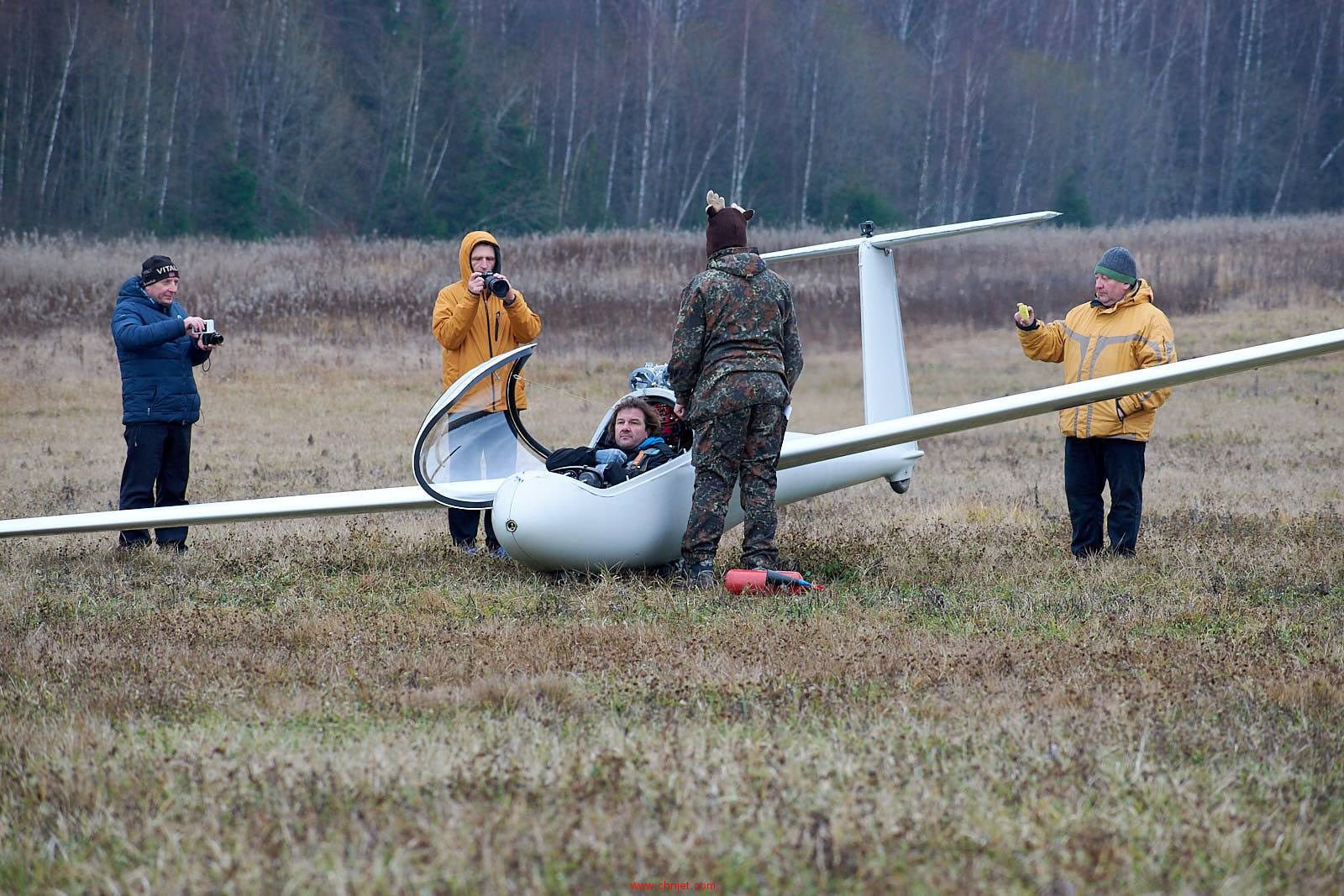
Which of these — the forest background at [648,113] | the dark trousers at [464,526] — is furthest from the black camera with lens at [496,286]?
the forest background at [648,113]

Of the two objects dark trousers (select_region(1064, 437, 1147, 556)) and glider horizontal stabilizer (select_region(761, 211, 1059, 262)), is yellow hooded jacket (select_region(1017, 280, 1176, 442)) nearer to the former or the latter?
dark trousers (select_region(1064, 437, 1147, 556))

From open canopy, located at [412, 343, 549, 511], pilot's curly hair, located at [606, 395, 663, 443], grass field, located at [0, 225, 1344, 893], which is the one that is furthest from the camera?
pilot's curly hair, located at [606, 395, 663, 443]

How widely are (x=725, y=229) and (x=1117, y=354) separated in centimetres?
239

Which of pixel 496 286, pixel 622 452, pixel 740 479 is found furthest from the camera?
pixel 496 286

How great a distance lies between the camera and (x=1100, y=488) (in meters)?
7.44

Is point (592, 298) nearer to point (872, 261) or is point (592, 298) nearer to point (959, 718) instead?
point (872, 261)

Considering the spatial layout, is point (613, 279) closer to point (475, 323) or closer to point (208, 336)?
point (475, 323)

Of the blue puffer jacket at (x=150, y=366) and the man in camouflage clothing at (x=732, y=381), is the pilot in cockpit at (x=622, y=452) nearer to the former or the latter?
the man in camouflage clothing at (x=732, y=381)

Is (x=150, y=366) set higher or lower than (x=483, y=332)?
lower

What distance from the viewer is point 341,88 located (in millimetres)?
42594

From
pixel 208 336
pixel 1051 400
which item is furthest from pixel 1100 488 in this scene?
pixel 208 336

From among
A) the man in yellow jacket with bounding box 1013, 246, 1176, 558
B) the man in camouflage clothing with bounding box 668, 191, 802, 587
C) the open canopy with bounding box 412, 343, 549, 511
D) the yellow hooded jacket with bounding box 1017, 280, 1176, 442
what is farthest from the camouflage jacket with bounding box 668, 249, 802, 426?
the yellow hooded jacket with bounding box 1017, 280, 1176, 442

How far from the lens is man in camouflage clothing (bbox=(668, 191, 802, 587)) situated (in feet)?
21.0

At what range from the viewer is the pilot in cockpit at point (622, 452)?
6801mm
